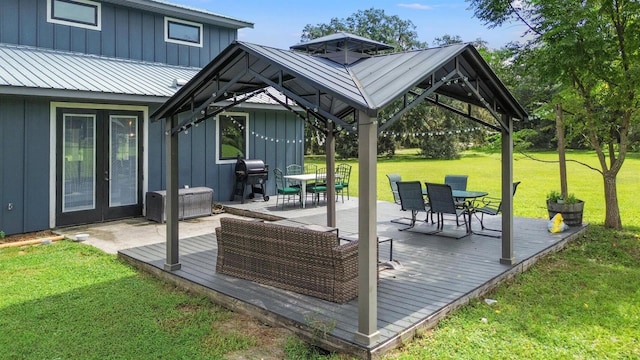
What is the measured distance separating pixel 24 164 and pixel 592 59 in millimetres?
9403

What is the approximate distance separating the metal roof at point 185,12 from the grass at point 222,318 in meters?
6.16

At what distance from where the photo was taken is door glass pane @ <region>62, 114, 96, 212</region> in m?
8.45

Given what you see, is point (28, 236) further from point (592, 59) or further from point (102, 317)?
point (592, 59)

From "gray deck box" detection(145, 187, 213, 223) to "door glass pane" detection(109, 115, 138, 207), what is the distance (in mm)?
422

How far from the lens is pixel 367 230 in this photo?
375cm

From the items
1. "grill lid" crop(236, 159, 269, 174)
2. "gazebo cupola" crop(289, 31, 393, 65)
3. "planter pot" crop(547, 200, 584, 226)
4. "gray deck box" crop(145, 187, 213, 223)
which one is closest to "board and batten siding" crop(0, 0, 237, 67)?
"grill lid" crop(236, 159, 269, 174)

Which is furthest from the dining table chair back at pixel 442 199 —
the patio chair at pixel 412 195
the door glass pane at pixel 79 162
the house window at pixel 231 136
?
the door glass pane at pixel 79 162

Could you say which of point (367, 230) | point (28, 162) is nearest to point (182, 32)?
point (28, 162)

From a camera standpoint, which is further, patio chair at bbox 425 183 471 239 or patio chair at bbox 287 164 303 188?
patio chair at bbox 287 164 303 188

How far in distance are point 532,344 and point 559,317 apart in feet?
2.60

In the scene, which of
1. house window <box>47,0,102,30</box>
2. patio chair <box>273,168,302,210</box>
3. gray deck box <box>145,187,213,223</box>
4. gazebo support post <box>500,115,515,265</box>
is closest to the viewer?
gazebo support post <box>500,115,515,265</box>

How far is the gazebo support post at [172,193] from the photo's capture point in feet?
18.4

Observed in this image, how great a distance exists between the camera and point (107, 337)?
13.4 feet

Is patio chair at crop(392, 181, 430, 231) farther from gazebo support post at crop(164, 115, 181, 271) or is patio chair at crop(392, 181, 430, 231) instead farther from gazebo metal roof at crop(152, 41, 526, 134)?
gazebo support post at crop(164, 115, 181, 271)
